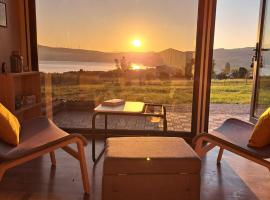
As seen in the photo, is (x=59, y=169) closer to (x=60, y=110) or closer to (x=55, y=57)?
(x=60, y=110)

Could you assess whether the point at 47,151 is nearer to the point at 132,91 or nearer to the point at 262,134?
the point at 262,134

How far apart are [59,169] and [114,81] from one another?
54.0 inches

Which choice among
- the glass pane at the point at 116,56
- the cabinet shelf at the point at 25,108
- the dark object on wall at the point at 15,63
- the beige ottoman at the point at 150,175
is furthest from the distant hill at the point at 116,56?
the beige ottoman at the point at 150,175

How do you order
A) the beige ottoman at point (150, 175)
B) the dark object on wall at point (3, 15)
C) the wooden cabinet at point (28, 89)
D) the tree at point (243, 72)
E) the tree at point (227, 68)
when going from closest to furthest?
the beige ottoman at point (150, 175), the dark object on wall at point (3, 15), the wooden cabinet at point (28, 89), the tree at point (227, 68), the tree at point (243, 72)

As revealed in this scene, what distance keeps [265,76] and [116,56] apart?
Result: 1.85m

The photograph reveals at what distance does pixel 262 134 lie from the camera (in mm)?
1780

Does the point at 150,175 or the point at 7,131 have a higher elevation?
the point at 7,131

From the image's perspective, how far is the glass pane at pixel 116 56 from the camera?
3078 mm

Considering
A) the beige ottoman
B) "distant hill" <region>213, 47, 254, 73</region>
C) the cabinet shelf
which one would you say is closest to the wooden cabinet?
the cabinet shelf

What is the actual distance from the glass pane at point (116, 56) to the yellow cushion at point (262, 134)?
137cm

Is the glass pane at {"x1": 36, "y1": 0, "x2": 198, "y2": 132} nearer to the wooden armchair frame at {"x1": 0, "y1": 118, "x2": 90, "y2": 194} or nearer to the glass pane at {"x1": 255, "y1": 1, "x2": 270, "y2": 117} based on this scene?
the glass pane at {"x1": 255, "y1": 1, "x2": 270, "y2": 117}

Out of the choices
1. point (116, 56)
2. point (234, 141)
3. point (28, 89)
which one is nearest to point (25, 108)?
point (28, 89)

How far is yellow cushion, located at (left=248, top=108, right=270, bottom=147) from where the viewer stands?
177 centimetres

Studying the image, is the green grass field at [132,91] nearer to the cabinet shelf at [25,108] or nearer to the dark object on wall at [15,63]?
the cabinet shelf at [25,108]
